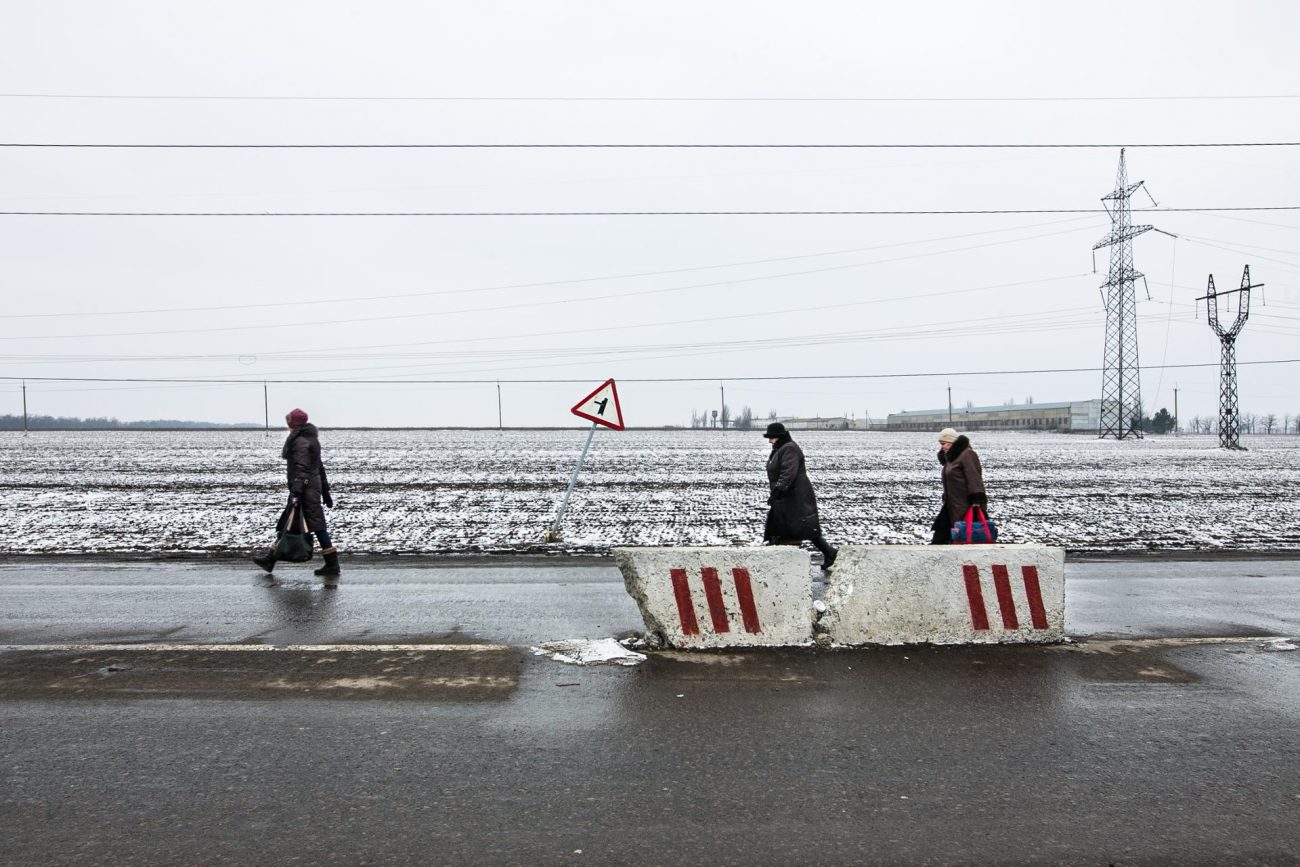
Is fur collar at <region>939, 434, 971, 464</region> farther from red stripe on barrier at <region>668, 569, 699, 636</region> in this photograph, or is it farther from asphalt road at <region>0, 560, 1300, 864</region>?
red stripe on barrier at <region>668, 569, 699, 636</region>

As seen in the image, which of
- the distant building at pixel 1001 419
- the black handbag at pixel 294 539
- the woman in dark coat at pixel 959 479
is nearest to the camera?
the woman in dark coat at pixel 959 479

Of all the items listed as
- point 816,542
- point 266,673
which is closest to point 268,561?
point 266,673

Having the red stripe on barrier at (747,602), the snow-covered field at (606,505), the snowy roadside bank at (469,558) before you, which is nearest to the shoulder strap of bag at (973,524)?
the red stripe on barrier at (747,602)

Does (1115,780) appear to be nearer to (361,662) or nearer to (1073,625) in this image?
(1073,625)

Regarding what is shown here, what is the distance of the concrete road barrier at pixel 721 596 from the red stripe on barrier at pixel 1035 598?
5.51 ft

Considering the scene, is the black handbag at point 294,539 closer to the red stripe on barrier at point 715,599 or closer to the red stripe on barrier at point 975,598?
the red stripe on barrier at point 715,599

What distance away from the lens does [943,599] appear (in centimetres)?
632

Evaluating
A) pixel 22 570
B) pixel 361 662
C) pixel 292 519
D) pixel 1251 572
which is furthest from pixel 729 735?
pixel 22 570

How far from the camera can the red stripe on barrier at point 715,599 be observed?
20.2 feet

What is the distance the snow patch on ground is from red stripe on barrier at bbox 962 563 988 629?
2510 mm

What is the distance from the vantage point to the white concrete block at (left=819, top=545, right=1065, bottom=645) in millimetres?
6277

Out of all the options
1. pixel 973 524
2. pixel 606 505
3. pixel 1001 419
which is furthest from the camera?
pixel 1001 419

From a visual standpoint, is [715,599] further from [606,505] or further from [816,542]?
[606,505]

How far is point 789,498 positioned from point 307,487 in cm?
532
